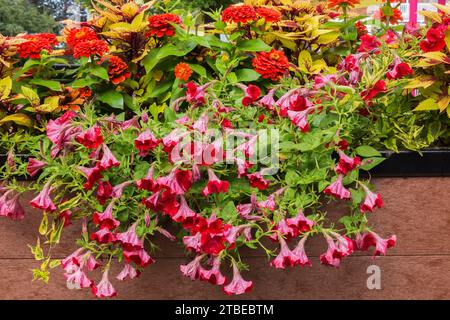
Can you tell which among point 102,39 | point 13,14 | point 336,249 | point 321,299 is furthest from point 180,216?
point 13,14

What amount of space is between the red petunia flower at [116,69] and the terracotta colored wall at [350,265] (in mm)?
619

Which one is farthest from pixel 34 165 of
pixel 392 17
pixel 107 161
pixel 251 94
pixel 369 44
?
pixel 392 17

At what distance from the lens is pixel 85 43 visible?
235cm

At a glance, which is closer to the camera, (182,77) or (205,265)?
(205,265)

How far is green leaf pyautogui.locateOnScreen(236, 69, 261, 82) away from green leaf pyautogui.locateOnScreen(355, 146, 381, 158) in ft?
1.77

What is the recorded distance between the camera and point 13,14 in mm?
22609

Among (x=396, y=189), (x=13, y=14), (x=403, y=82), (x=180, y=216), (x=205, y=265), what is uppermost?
(x=403, y=82)

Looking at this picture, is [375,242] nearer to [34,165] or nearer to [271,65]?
[271,65]

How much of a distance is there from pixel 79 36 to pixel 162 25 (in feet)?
1.09

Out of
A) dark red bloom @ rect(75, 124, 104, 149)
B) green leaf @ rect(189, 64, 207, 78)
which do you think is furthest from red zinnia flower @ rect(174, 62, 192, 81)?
dark red bloom @ rect(75, 124, 104, 149)

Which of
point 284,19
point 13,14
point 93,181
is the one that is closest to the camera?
point 93,181

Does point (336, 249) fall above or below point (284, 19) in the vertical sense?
below

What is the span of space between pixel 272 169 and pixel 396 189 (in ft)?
1.44

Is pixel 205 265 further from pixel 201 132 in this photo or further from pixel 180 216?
pixel 201 132
